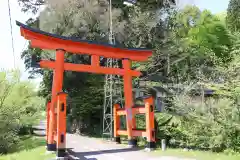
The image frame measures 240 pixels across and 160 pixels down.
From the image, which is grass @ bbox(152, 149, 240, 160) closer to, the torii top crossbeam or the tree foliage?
the torii top crossbeam

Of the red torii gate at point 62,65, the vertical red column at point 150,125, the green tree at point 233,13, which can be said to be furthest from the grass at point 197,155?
the green tree at point 233,13

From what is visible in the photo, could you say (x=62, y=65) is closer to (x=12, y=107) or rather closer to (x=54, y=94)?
(x=54, y=94)

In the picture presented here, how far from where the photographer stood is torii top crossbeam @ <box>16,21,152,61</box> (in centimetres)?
1094

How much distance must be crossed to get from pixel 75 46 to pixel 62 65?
1.13 meters

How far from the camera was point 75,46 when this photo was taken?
11.9 m

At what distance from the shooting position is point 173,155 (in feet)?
32.3

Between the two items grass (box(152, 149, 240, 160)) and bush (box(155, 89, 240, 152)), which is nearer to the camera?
grass (box(152, 149, 240, 160))

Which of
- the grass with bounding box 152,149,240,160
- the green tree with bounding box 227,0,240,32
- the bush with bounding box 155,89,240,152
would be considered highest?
the green tree with bounding box 227,0,240,32

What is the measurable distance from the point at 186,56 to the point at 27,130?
45.4 feet

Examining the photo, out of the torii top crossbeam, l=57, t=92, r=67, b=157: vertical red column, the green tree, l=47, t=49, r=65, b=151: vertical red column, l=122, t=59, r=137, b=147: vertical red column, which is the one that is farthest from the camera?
the green tree

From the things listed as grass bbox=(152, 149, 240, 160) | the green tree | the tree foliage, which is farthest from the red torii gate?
the green tree

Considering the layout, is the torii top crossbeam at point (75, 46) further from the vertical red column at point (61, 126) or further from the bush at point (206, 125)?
the bush at point (206, 125)

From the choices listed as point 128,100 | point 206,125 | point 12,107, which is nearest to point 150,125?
point 128,100

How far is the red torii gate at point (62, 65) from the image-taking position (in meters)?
9.88
